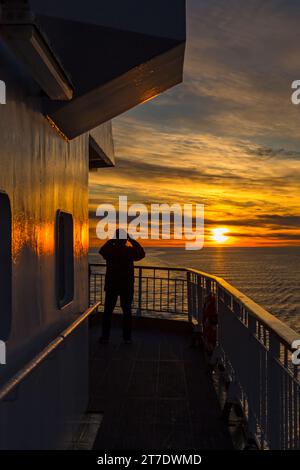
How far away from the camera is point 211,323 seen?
7883 millimetres

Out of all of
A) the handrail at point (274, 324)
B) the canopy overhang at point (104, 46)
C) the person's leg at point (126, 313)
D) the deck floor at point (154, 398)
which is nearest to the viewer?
the handrail at point (274, 324)

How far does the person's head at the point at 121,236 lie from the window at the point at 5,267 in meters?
6.37

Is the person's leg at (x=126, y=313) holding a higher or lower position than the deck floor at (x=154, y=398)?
higher

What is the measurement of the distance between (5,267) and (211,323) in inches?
194

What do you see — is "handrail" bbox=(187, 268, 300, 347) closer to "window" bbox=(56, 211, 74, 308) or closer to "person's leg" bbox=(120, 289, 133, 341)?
"window" bbox=(56, 211, 74, 308)

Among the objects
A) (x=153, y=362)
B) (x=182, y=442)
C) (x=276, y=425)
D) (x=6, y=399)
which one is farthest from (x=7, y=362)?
(x=153, y=362)

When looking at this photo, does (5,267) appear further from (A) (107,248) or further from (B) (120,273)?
(B) (120,273)

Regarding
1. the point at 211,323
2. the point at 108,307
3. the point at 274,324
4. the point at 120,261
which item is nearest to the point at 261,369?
the point at 274,324

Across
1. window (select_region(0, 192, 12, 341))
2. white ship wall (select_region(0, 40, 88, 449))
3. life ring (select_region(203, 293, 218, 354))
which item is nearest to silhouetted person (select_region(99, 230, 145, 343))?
life ring (select_region(203, 293, 218, 354))

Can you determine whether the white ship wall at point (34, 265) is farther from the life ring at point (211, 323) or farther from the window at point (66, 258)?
the life ring at point (211, 323)

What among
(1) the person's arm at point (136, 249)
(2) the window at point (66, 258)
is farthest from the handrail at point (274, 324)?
(1) the person's arm at point (136, 249)

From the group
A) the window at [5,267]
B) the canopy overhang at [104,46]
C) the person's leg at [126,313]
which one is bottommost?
the person's leg at [126,313]

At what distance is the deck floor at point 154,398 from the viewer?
18.2ft
